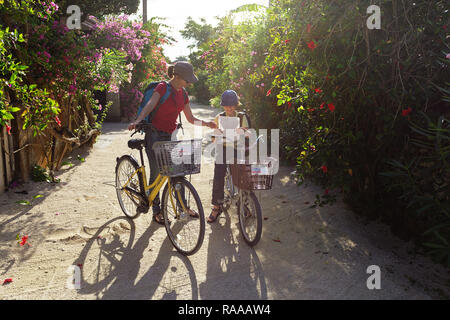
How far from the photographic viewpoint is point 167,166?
342 centimetres

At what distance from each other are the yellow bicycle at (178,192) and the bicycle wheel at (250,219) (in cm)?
52

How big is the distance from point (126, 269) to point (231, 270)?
99 cm

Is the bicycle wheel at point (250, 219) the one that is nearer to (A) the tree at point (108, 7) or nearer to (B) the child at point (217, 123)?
(B) the child at point (217, 123)

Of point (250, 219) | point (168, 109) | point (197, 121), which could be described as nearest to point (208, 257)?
point (250, 219)

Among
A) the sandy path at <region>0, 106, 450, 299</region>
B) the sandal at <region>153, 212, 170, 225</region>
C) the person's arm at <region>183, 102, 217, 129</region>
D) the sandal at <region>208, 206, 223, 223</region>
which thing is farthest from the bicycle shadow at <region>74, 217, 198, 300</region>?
the person's arm at <region>183, 102, 217, 129</region>

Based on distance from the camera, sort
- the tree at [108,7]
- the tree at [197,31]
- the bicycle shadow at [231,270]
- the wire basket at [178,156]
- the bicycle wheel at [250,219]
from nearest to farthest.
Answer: the bicycle shadow at [231,270] < the wire basket at [178,156] < the bicycle wheel at [250,219] < the tree at [108,7] < the tree at [197,31]

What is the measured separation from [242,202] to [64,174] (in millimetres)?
3870

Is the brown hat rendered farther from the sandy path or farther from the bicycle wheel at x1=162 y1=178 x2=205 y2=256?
the sandy path

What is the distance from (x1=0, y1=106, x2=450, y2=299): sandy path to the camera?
2963mm

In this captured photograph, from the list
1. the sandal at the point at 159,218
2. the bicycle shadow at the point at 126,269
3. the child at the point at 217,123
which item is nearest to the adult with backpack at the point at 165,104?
the child at the point at 217,123

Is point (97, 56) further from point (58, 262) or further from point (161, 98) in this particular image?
point (58, 262)

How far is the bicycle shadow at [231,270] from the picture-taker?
9.59ft

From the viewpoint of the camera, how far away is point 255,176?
3535 mm

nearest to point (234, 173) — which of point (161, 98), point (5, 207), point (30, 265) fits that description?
point (161, 98)
